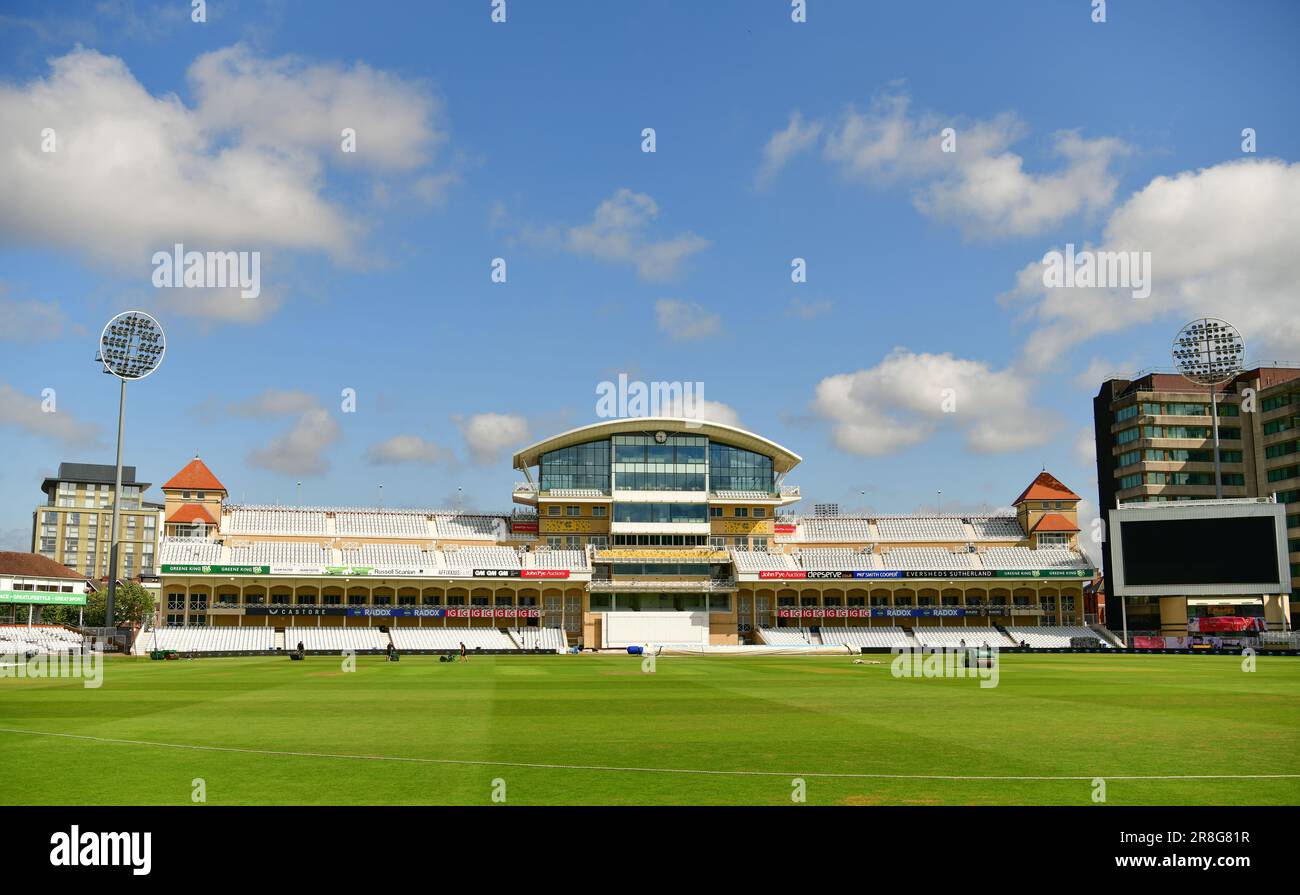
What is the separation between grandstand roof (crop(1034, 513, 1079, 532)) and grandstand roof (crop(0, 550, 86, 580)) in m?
111

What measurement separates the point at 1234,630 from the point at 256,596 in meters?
87.7

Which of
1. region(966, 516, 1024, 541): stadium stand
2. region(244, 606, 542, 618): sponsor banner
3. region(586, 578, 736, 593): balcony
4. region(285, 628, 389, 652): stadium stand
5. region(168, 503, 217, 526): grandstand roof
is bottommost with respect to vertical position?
region(285, 628, 389, 652): stadium stand

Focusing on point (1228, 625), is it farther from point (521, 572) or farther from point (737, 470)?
point (521, 572)

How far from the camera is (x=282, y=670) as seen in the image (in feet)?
176

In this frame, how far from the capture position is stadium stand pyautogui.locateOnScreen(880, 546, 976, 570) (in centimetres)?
10181

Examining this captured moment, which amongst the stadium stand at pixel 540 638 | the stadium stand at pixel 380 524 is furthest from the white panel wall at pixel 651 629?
the stadium stand at pixel 380 524

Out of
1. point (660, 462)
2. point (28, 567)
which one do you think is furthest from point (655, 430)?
point (28, 567)

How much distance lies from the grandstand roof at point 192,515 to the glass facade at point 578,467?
32964mm

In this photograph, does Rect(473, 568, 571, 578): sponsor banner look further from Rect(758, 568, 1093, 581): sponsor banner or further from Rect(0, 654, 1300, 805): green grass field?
Rect(0, 654, 1300, 805): green grass field

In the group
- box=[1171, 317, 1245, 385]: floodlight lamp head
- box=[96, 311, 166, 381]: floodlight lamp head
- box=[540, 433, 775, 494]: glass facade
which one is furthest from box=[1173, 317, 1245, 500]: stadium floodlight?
box=[96, 311, 166, 381]: floodlight lamp head

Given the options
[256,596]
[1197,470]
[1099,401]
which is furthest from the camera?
[1099,401]
